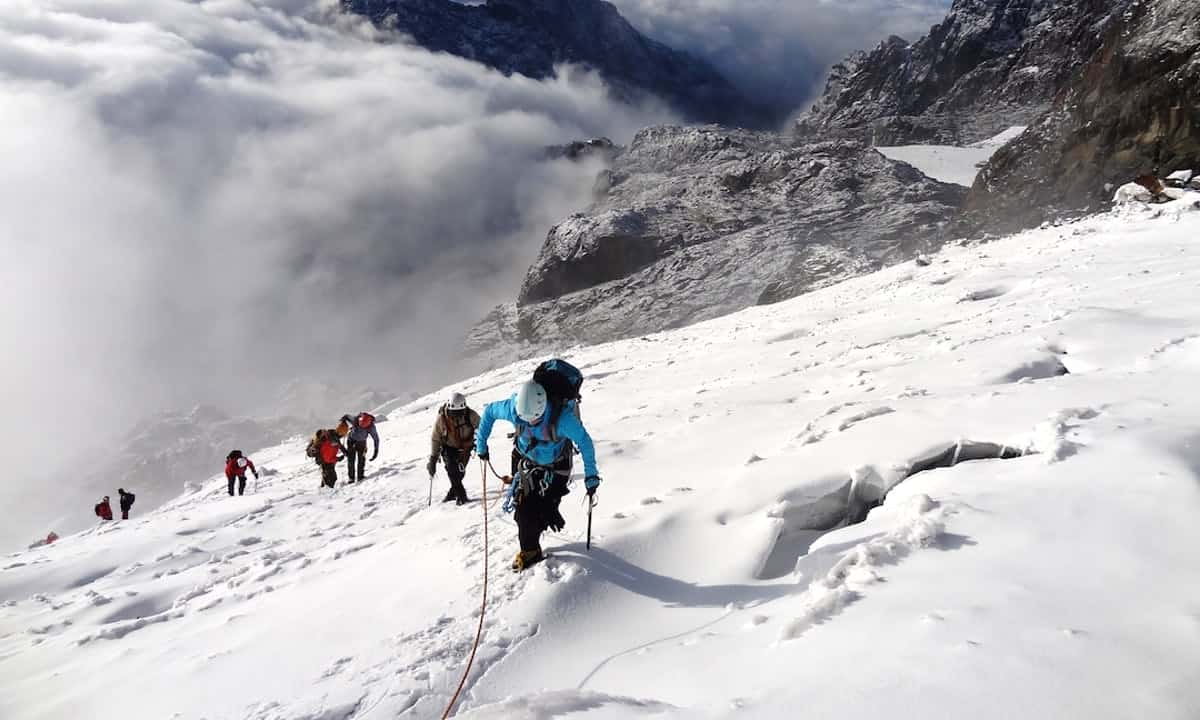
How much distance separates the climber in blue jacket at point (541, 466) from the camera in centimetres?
588

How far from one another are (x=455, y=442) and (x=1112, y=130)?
49.2 meters

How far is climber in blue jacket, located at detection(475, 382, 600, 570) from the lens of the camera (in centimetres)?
588

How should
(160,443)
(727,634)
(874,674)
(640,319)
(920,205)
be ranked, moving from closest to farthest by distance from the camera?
(874,674)
(727,634)
(920,205)
(640,319)
(160,443)

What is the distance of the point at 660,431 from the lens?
11617 millimetres

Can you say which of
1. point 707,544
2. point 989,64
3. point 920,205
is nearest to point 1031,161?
point 920,205

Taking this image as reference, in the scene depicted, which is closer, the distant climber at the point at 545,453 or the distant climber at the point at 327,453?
the distant climber at the point at 545,453

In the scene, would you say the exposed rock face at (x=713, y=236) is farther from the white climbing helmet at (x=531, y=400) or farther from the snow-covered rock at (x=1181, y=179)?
the white climbing helmet at (x=531, y=400)

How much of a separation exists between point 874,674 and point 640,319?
103 m

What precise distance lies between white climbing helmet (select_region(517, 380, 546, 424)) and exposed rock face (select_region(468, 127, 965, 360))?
71805 millimetres

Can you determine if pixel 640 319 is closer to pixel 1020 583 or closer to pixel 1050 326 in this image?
pixel 1050 326

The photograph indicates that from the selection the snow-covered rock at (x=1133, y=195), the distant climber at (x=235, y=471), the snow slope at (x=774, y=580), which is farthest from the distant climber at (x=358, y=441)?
the snow-covered rock at (x=1133, y=195)

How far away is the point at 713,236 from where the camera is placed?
116312 millimetres

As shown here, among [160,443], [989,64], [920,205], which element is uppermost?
[989,64]

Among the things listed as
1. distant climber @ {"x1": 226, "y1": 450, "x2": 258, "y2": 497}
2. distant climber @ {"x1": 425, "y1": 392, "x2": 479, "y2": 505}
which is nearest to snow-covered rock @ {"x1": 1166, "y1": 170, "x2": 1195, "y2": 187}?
distant climber @ {"x1": 425, "y1": 392, "x2": 479, "y2": 505}
